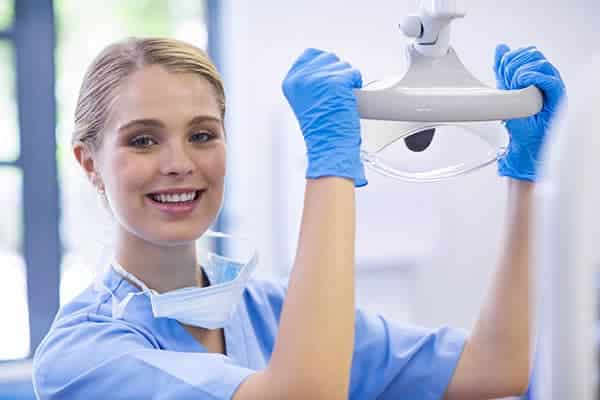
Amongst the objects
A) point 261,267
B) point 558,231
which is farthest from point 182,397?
point 261,267

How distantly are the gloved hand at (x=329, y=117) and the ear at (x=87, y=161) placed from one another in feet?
1.56

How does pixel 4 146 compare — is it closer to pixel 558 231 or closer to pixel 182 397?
pixel 182 397

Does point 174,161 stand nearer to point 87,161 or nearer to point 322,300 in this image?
point 87,161

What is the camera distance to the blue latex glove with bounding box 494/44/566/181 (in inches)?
44.8

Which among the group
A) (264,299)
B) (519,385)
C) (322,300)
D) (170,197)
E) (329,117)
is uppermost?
(329,117)

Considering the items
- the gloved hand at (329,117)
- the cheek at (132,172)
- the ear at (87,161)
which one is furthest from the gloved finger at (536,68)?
the ear at (87,161)

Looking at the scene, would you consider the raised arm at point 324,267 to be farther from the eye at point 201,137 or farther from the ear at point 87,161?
the ear at point 87,161

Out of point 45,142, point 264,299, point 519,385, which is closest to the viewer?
point 519,385

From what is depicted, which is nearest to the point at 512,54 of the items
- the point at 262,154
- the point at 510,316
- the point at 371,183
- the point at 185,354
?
the point at 510,316

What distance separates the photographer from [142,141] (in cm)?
130

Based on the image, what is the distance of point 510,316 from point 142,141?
2.18 feet

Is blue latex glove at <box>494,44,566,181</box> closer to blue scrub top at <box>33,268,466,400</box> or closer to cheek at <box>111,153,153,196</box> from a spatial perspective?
blue scrub top at <box>33,268,466,400</box>

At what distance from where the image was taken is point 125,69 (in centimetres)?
132

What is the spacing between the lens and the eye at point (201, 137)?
52.6 inches
